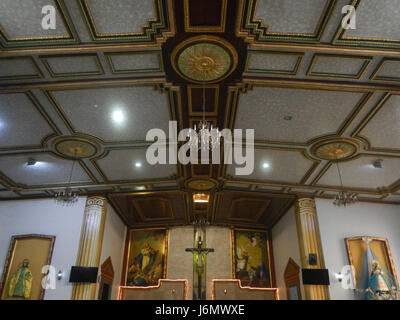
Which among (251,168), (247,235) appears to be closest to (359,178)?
(251,168)

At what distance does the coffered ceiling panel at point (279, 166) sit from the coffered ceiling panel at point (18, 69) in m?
5.59

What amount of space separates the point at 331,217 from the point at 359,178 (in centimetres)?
189

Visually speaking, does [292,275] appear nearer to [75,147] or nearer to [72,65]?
[75,147]

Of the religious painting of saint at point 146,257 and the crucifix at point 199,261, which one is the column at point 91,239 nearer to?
the religious painting of saint at point 146,257

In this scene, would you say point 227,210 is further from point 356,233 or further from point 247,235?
point 356,233

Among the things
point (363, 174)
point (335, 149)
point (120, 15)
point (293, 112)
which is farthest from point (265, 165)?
point (120, 15)

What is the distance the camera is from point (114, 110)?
6684 millimetres

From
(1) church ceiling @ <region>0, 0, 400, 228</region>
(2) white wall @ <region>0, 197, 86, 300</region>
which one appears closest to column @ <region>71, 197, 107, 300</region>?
(2) white wall @ <region>0, 197, 86, 300</region>

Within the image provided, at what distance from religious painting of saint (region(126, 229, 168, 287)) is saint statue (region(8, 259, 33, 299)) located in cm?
483

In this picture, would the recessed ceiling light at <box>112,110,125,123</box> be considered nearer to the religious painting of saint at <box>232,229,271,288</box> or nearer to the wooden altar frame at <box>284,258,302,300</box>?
the wooden altar frame at <box>284,258,302,300</box>

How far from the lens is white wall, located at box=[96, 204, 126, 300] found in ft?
37.9

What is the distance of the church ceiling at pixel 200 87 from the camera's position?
14.9 feet

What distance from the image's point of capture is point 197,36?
4.87 m

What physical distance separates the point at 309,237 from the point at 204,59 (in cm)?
765
